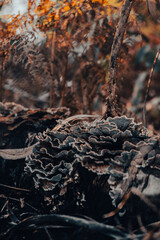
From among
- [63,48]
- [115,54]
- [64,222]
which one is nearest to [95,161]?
[64,222]

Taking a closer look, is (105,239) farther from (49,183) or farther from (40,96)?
(40,96)

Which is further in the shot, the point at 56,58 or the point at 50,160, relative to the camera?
the point at 56,58

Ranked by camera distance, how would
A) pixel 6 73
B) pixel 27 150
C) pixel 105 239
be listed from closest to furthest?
pixel 105 239 → pixel 27 150 → pixel 6 73

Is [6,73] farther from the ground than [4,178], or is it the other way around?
[6,73]

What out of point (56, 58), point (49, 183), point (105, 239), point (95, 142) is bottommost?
point (105, 239)

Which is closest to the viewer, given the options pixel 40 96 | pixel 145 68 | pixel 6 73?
pixel 6 73

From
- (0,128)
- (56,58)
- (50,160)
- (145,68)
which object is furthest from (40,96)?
(145,68)
